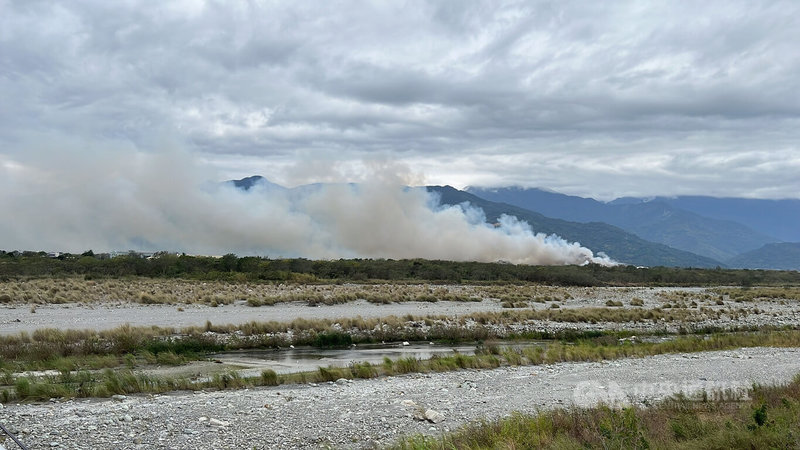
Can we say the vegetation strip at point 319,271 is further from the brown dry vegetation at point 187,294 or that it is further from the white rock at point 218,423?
the white rock at point 218,423

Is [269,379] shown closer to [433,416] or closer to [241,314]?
[433,416]

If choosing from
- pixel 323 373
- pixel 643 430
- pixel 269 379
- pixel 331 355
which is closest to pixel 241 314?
pixel 331 355

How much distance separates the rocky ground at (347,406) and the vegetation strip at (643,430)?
6.89ft

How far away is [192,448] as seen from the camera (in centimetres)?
1248

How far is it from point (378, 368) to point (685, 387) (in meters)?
10.4

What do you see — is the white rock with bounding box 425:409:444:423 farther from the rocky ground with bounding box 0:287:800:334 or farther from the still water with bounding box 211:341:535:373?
the rocky ground with bounding box 0:287:800:334

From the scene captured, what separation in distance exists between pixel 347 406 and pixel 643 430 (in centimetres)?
792

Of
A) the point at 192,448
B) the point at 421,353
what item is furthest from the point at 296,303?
the point at 192,448

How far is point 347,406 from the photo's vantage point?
16.4m

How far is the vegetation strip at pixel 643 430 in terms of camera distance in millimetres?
9750

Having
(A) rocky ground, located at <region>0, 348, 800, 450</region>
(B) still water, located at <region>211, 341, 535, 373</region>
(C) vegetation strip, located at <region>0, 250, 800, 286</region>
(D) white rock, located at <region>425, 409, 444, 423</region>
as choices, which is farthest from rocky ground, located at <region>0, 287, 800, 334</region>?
(C) vegetation strip, located at <region>0, 250, 800, 286</region>

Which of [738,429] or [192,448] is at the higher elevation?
[738,429]

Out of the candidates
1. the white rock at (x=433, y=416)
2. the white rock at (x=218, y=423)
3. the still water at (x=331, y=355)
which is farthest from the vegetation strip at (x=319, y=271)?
the white rock at (x=433, y=416)

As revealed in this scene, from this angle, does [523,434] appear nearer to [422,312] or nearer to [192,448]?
[192,448]
